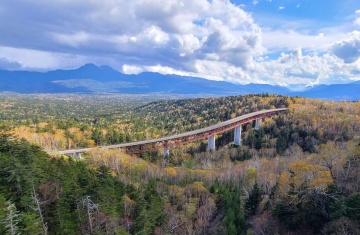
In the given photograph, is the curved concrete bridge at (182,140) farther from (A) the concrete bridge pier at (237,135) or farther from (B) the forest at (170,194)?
(B) the forest at (170,194)

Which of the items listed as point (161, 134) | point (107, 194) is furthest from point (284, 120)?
point (107, 194)

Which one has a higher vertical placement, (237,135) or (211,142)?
(237,135)

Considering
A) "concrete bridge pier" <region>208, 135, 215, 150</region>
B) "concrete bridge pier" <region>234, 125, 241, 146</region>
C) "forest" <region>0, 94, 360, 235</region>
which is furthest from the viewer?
"concrete bridge pier" <region>234, 125, 241, 146</region>

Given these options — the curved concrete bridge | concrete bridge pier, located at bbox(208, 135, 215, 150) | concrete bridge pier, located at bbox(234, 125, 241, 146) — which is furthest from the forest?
concrete bridge pier, located at bbox(234, 125, 241, 146)

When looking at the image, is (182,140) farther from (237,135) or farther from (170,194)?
(170,194)

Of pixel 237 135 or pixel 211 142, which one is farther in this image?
pixel 237 135

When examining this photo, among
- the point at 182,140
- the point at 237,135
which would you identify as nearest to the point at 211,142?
the point at 182,140

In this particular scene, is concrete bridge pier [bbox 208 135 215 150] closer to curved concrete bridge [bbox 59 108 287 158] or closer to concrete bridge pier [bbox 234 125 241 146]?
curved concrete bridge [bbox 59 108 287 158]

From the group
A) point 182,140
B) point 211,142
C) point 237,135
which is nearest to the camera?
point 182,140

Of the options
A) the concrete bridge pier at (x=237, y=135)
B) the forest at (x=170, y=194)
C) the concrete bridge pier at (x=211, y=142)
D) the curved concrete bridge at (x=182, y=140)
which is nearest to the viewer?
the forest at (x=170, y=194)

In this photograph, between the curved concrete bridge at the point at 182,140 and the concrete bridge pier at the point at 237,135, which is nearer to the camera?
the curved concrete bridge at the point at 182,140

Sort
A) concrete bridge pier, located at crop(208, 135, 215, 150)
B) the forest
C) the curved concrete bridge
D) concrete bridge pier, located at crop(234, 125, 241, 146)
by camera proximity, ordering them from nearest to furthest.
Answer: the forest, the curved concrete bridge, concrete bridge pier, located at crop(208, 135, 215, 150), concrete bridge pier, located at crop(234, 125, 241, 146)

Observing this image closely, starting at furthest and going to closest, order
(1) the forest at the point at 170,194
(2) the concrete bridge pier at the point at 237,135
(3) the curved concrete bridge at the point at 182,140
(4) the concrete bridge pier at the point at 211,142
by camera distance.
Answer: (2) the concrete bridge pier at the point at 237,135 → (4) the concrete bridge pier at the point at 211,142 → (3) the curved concrete bridge at the point at 182,140 → (1) the forest at the point at 170,194

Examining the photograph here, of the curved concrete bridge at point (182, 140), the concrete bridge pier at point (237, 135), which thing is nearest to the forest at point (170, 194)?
the curved concrete bridge at point (182, 140)
